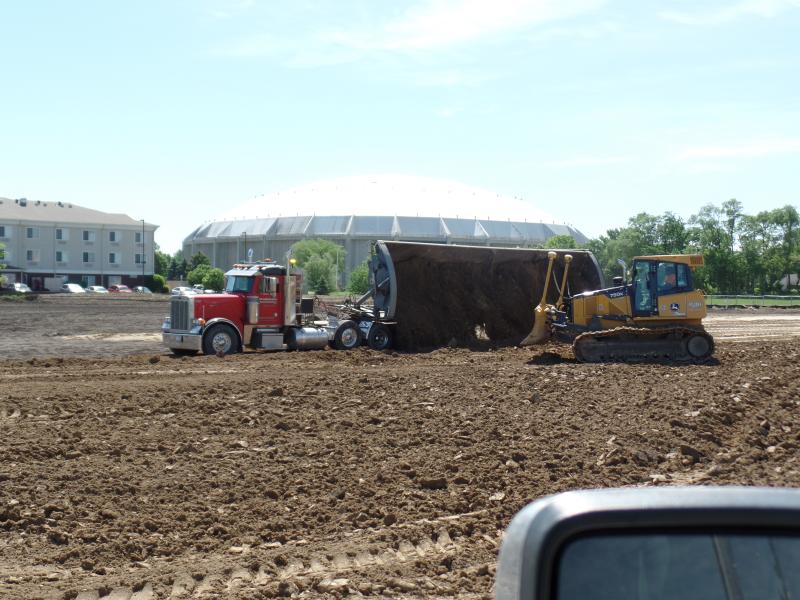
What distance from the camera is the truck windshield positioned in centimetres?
2411

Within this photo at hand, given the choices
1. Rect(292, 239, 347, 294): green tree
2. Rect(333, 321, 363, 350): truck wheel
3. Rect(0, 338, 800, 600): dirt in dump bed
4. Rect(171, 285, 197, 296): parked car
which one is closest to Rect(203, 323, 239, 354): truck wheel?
Rect(171, 285, 197, 296): parked car

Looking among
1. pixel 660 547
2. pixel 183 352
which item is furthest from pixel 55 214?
pixel 660 547

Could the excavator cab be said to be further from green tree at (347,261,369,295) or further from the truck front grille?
green tree at (347,261,369,295)

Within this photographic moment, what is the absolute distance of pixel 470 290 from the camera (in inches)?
1093

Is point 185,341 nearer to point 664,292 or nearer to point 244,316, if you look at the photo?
point 244,316

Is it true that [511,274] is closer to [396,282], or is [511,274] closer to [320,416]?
[396,282]

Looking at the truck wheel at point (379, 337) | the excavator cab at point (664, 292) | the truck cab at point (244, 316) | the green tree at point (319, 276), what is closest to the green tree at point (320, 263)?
the green tree at point (319, 276)

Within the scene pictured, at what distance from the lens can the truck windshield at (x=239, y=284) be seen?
24109 millimetres

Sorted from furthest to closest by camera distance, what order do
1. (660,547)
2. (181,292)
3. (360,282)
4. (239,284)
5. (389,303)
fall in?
(360,282), (181,292), (389,303), (239,284), (660,547)

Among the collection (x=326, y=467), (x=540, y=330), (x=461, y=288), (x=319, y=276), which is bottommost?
(x=326, y=467)

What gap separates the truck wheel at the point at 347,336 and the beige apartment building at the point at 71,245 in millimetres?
80763

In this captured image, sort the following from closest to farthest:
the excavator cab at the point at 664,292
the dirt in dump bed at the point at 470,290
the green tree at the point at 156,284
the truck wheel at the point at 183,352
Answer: the excavator cab at the point at 664,292, the truck wheel at the point at 183,352, the dirt in dump bed at the point at 470,290, the green tree at the point at 156,284

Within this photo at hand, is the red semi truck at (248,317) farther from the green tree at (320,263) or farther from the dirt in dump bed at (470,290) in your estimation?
the green tree at (320,263)

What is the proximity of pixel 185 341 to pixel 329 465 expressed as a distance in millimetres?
14712
